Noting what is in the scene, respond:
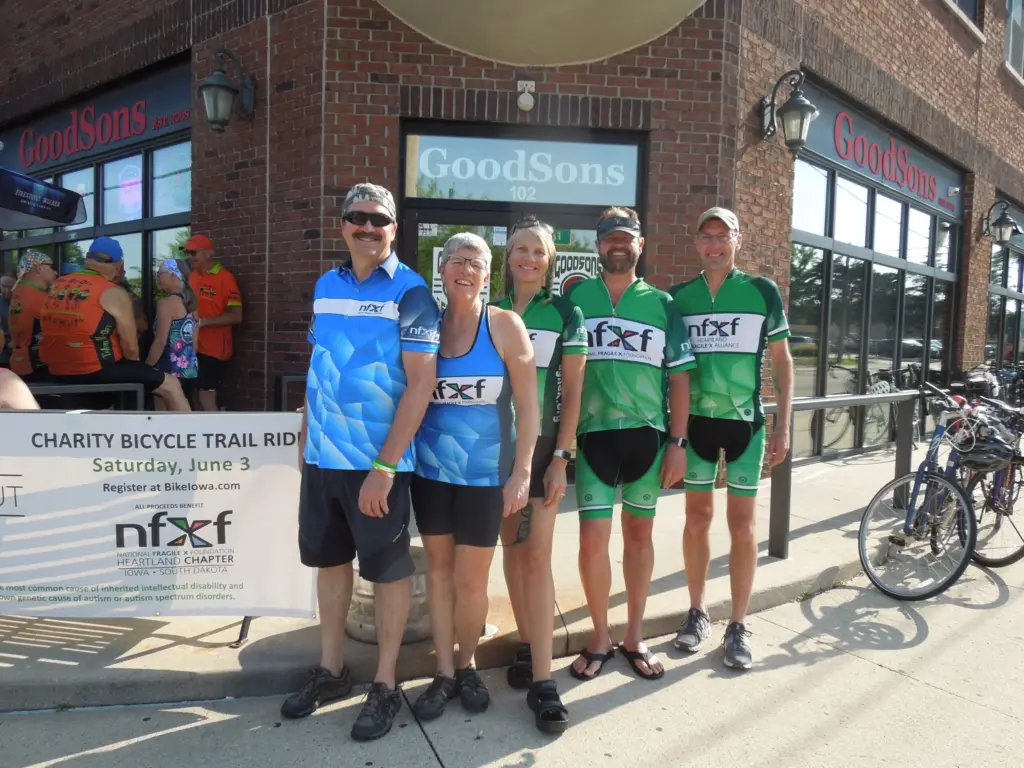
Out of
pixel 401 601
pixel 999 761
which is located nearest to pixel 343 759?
pixel 401 601

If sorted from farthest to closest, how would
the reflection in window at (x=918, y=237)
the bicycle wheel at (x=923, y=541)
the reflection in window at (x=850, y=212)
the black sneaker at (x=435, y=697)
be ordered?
the reflection in window at (x=918, y=237) → the reflection in window at (x=850, y=212) → the bicycle wheel at (x=923, y=541) → the black sneaker at (x=435, y=697)

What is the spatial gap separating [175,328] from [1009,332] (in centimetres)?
1446

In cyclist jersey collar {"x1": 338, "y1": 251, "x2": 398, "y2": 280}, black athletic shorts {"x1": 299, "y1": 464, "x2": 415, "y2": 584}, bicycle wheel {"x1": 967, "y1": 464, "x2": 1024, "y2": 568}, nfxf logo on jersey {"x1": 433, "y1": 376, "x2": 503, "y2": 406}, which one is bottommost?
bicycle wheel {"x1": 967, "y1": 464, "x2": 1024, "y2": 568}

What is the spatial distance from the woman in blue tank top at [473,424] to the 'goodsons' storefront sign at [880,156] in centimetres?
588

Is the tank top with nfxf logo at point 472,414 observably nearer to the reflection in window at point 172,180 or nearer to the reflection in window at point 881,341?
the reflection in window at point 172,180

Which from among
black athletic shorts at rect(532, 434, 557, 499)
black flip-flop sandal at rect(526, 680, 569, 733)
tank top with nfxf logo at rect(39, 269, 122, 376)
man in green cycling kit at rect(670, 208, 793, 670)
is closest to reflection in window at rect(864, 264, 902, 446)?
man in green cycling kit at rect(670, 208, 793, 670)

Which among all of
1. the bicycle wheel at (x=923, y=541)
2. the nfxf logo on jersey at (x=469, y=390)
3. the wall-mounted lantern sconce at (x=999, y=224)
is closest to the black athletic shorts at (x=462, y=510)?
the nfxf logo on jersey at (x=469, y=390)

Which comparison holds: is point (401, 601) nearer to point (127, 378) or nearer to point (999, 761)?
point (999, 761)

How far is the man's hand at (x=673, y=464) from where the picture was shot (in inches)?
124

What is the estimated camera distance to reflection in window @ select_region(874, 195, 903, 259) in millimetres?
8736

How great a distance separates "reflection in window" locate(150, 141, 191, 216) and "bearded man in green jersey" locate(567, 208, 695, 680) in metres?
5.49

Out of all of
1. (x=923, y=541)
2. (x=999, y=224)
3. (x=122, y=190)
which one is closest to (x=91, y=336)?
(x=122, y=190)

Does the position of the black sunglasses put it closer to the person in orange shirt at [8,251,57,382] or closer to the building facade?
the building facade

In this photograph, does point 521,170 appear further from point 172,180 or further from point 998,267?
point 998,267
